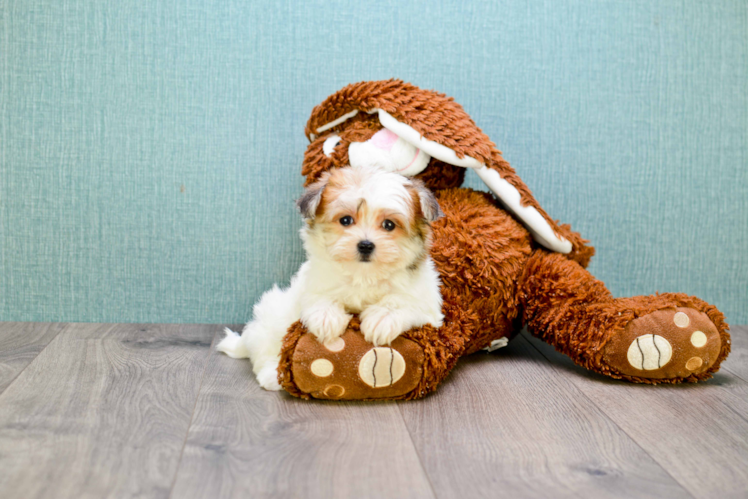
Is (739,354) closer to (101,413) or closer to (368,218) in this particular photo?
(368,218)

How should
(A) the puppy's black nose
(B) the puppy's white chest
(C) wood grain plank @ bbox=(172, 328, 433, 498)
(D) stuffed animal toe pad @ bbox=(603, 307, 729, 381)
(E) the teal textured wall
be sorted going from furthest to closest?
(E) the teal textured wall, (D) stuffed animal toe pad @ bbox=(603, 307, 729, 381), (B) the puppy's white chest, (A) the puppy's black nose, (C) wood grain plank @ bbox=(172, 328, 433, 498)

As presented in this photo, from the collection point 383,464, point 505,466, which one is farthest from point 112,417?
point 505,466

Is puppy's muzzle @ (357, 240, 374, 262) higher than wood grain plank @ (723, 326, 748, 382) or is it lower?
higher

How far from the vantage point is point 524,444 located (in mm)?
1308

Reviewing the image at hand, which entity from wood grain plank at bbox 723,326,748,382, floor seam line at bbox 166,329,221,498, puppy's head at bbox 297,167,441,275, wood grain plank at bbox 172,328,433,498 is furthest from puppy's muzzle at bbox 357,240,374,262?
wood grain plank at bbox 723,326,748,382

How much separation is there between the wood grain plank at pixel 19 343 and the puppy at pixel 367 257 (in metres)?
0.66

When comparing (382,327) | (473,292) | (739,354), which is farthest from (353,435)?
(739,354)

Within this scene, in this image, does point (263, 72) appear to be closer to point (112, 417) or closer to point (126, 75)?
point (126, 75)

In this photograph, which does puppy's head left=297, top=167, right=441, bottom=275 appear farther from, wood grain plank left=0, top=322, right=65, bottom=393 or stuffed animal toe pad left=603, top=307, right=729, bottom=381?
wood grain plank left=0, top=322, right=65, bottom=393

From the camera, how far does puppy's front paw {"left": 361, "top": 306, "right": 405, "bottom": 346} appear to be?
1.49 meters

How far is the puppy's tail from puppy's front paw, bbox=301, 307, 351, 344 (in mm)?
430

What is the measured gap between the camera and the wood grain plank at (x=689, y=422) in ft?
3.92

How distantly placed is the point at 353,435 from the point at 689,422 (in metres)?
0.75

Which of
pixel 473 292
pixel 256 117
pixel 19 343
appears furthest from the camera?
pixel 256 117
